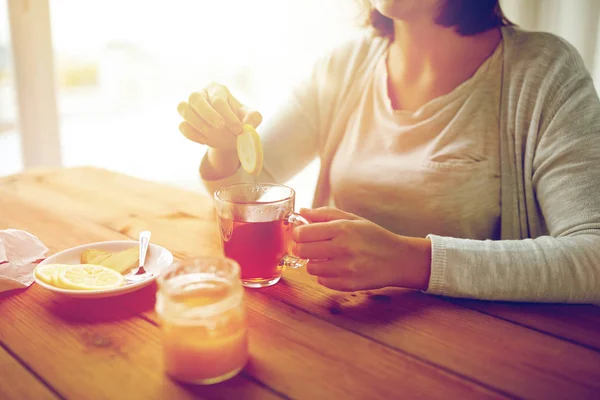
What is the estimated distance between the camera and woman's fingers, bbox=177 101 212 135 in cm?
97

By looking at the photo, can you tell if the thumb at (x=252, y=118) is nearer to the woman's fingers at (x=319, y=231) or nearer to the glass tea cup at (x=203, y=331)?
the woman's fingers at (x=319, y=231)

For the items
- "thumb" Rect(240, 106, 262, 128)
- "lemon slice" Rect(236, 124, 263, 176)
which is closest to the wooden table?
"lemon slice" Rect(236, 124, 263, 176)

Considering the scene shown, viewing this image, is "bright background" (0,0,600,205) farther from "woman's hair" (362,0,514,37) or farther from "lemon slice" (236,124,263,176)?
"lemon slice" (236,124,263,176)

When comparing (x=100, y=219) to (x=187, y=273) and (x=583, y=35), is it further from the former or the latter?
(x=583, y=35)

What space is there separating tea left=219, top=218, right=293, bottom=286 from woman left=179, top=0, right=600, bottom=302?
0.13ft

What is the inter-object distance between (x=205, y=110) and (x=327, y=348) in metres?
0.50

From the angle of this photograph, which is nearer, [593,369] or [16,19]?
[593,369]

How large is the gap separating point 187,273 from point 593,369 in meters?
0.49

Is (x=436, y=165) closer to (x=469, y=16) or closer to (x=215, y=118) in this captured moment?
(x=469, y=16)

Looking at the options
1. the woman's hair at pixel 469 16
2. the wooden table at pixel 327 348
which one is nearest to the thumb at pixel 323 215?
the wooden table at pixel 327 348

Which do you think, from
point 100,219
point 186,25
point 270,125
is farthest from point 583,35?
point 186,25

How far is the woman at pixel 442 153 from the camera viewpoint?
764mm

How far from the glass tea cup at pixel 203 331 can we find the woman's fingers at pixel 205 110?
40cm

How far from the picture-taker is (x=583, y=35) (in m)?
1.62
